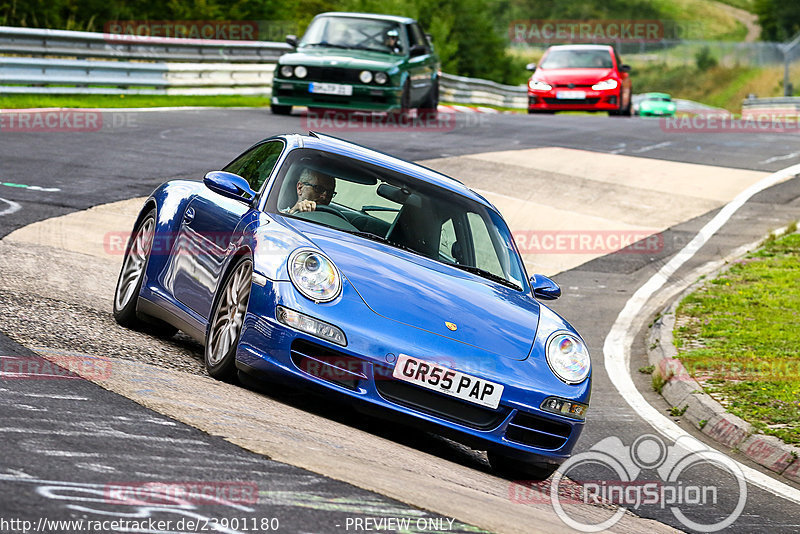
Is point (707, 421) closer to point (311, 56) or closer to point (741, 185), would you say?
point (741, 185)

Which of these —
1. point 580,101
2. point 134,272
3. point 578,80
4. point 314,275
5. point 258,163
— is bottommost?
point 580,101

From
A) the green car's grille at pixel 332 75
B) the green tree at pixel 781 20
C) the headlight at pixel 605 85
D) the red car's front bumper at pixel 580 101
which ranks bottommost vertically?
the green tree at pixel 781 20

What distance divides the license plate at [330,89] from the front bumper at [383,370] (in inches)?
602

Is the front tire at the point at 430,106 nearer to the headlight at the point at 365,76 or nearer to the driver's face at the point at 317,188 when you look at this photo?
the headlight at the point at 365,76

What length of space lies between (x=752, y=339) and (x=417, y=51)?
1334 cm

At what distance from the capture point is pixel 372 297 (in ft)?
19.3

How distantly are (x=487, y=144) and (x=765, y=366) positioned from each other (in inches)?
450

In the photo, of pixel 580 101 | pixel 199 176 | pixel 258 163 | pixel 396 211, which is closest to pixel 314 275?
pixel 396 211

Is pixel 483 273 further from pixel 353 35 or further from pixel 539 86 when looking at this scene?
pixel 539 86

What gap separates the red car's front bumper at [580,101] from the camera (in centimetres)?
2809

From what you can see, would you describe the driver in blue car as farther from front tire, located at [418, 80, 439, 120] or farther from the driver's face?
front tire, located at [418, 80, 439, 120]

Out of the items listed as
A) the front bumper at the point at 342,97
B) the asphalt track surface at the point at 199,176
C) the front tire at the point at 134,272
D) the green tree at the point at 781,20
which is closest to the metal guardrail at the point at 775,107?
the asphalt track surface at the point at 199,176

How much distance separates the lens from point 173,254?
289 inches

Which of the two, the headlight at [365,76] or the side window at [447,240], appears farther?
the headlight at [365,76]
